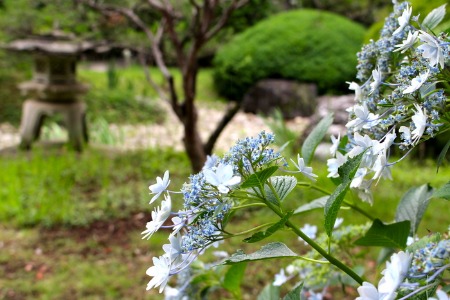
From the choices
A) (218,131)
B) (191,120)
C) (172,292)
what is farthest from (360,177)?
(218,131)

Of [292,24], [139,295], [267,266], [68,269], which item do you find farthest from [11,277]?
[292,24]

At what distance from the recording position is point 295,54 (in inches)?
314

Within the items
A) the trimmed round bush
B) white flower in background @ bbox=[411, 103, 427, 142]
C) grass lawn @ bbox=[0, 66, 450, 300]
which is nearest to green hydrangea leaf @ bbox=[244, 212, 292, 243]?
white flower in background @ bbox=[411, 103, 427, 142]

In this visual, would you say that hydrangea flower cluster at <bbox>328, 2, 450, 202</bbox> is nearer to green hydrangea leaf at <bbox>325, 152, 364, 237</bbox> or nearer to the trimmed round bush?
green hydrangea leaf at <bbox>325, 152, 364, 237</bbox>

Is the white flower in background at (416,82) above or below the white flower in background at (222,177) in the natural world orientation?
above

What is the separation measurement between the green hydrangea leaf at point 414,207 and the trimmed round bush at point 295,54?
6858 mm

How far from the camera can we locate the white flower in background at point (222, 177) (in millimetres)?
448

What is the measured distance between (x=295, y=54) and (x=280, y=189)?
762 centimetres

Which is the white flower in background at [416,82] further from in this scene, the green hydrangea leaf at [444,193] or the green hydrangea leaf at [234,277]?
the green hydrangea leaf at [234,277]

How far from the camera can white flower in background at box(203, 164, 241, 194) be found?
0.45 metres

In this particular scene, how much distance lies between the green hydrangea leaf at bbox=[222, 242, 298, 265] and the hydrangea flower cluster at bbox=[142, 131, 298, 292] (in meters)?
0.03

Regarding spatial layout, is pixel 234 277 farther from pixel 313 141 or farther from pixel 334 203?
pixel 334 203

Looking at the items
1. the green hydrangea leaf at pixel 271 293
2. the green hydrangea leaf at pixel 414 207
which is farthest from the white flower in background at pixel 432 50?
the green hydrangea leaf at pixel 271 293

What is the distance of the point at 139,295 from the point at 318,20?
21.4 ft
